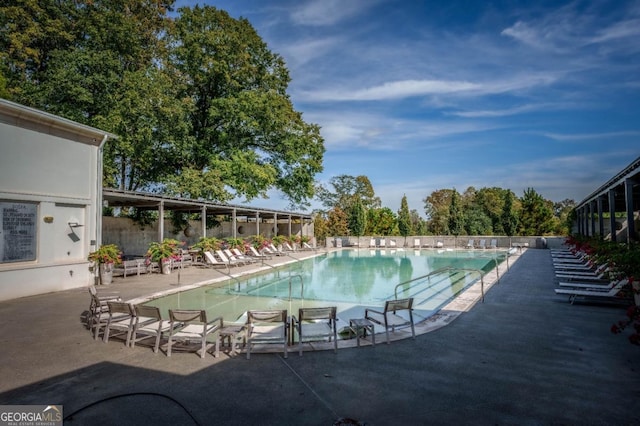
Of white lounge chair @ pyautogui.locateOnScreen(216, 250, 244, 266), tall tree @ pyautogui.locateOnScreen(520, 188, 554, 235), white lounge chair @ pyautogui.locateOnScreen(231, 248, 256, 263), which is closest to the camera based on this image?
white lounge chair @ pyautogui.locateOnScreen(216, 250, 244, 266)

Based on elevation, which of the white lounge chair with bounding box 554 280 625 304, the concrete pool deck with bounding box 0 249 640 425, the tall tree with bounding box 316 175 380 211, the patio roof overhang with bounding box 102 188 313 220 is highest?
the tall tree with bounding box 316 175 380 211

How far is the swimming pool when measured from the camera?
8383 mm

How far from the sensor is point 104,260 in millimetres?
10375

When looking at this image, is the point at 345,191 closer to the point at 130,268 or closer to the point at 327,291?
the point at 327,291

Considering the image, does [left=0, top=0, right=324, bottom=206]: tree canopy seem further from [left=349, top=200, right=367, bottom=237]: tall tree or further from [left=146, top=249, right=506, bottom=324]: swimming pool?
[left=146, top=249, right=506, bottom=324]: swimming pool

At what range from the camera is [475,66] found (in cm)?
1493

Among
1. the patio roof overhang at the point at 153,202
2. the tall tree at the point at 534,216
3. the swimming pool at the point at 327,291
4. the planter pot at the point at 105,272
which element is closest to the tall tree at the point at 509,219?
the tall tree at the point at 534,216

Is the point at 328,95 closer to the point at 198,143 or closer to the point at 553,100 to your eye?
the point at 198,143

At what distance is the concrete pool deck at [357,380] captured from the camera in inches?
123

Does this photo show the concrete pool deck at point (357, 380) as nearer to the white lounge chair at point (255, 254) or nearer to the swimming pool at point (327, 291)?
the swimming pool at point (327, 291)

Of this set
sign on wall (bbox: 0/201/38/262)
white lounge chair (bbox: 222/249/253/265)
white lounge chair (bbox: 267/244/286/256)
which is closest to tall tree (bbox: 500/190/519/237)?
white lounge chair (bbox: 267/244/286/256)

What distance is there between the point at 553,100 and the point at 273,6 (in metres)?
14.9

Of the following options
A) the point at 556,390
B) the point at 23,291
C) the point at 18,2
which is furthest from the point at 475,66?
the point at 18,2

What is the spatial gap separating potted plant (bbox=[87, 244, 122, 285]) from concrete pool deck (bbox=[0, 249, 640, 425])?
178 inches
